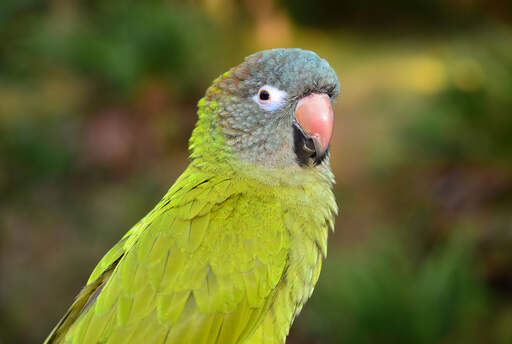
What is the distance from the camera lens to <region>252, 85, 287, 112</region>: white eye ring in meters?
1.17

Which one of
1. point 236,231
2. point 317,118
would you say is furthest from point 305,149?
point 236,231

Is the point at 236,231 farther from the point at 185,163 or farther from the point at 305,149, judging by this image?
the point at 185,163

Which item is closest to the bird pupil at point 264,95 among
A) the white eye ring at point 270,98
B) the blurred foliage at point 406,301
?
the white eye ring at point 270,98

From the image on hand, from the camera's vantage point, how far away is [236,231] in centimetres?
113

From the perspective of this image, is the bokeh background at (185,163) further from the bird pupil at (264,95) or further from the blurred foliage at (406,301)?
the bird pupil at (264,95)

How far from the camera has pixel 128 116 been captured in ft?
16.1

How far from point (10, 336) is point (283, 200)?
8.74 feet

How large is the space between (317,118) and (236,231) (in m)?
0.34

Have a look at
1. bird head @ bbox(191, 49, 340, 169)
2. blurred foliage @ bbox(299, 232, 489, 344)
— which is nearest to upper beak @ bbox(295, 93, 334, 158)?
bird head @ bbox(191, 49, 340, 169)

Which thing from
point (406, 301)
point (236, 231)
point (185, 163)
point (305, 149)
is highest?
point (305, 149)

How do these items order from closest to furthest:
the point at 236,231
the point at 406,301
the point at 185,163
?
the point at 236,231 → the point at 406,301 → the point at 185,163

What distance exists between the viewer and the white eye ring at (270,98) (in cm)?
117

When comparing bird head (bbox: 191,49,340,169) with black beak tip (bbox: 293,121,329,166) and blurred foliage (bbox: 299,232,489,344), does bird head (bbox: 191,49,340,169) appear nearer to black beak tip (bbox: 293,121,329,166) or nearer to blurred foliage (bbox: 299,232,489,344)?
black beak tip (bbox: 293,121,329,166)

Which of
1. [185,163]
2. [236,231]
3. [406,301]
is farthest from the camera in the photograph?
[185,163]
